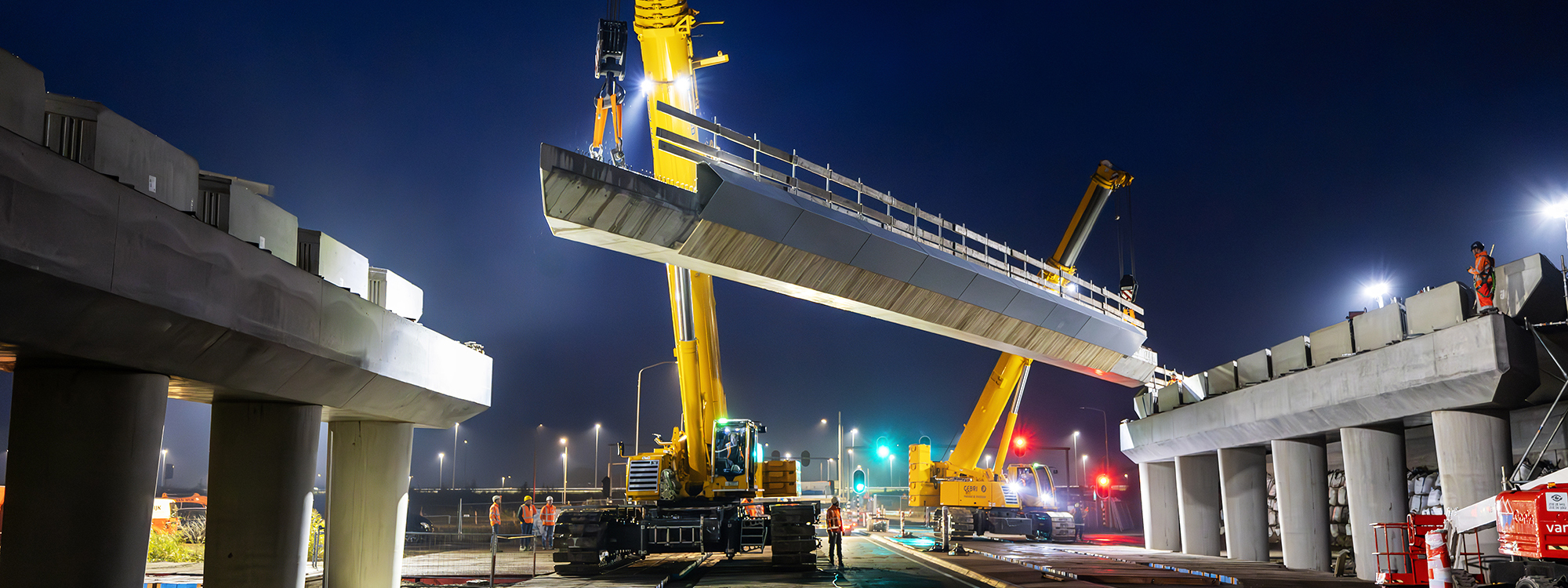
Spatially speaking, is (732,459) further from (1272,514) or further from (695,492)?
(1272,514)

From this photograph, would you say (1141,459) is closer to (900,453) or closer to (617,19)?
(900,453)

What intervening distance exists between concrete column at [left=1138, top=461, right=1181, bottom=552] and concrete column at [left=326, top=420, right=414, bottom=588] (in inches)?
1118

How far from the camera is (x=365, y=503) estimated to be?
15.1m

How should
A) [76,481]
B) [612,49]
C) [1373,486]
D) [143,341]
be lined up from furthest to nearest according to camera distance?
[1373,486] → [612,49] → [143,341] → [76,481]

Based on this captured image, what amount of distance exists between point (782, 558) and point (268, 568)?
14.1 meters

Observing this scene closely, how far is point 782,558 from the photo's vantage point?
24078mm

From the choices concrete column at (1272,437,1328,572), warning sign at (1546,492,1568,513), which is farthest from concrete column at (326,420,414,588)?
concrete column at (1272,437,1328,572)

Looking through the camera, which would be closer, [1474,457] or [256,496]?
[256,496]

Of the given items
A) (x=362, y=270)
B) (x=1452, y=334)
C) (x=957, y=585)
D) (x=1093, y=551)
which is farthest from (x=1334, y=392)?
(x=362, y=270)

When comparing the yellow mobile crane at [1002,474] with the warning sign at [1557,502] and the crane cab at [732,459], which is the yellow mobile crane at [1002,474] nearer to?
the crane cab at [732,459]

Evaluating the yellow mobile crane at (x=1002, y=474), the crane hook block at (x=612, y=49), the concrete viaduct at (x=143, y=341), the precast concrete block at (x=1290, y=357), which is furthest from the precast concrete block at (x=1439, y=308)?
the concrete viaduct at (x=143, y=341)

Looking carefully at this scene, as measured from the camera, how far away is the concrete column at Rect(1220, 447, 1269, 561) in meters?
28.5

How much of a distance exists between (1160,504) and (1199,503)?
14.7 feet

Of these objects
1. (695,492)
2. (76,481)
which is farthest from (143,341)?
(695,492)
